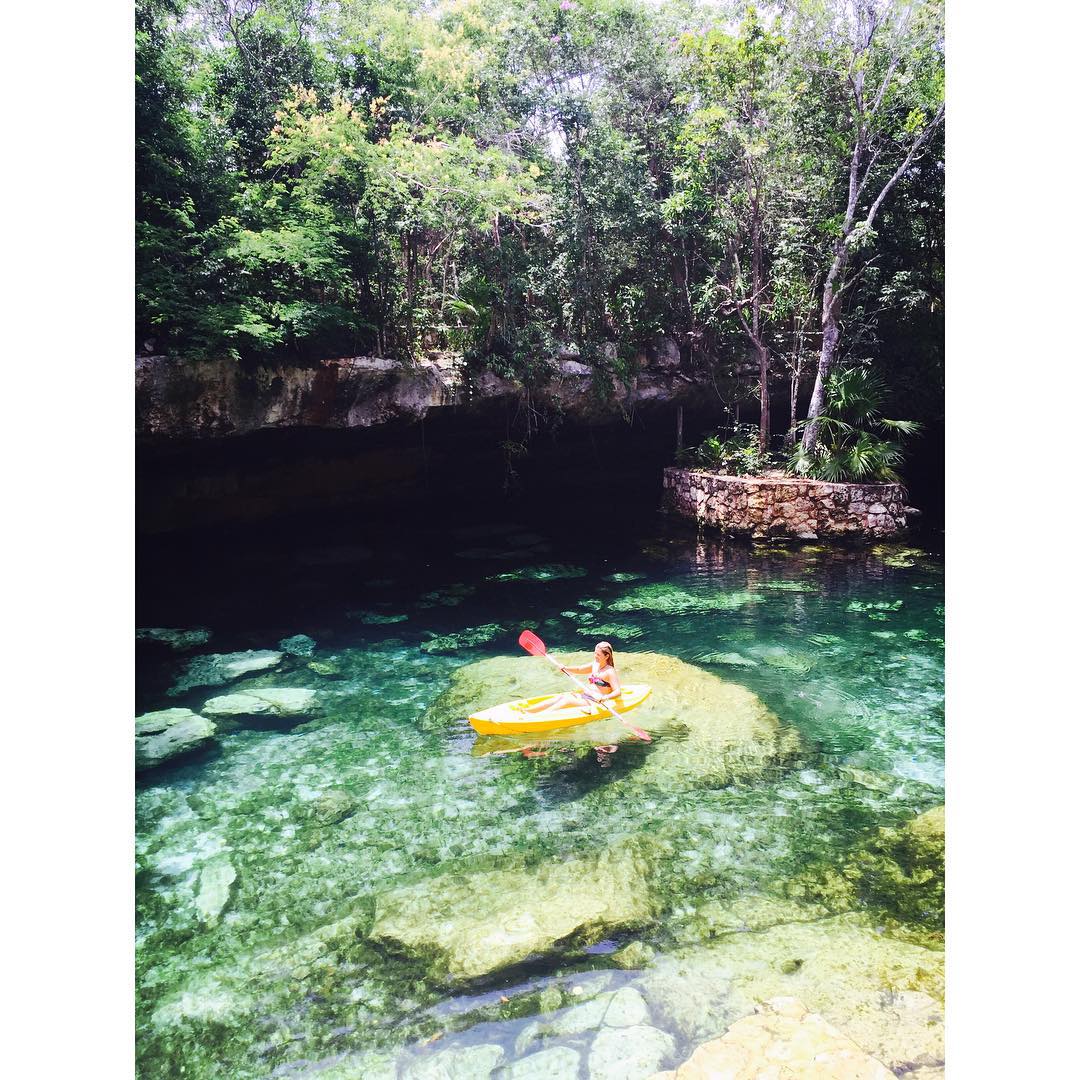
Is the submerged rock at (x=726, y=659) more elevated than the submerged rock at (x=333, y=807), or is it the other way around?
the submerged rock at (x=726, y=659)

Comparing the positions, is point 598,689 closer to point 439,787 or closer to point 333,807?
point 439,787

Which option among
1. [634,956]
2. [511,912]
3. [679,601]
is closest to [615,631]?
[679,601]

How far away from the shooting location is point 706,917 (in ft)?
14.0

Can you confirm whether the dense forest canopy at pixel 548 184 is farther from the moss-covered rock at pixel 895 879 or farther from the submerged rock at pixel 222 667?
the moss-covered rock at pixel 895 879

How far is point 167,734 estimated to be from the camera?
6781 mm

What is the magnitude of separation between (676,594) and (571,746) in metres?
5.09

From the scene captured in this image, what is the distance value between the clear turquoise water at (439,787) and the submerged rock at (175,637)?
194mm

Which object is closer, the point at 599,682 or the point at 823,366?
the point at 599,682

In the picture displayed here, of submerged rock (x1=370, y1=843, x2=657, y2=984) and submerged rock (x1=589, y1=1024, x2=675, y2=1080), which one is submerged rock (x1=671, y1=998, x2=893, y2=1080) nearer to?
submerged rock (x1=589, y1=1024, x2=675, y2=1080)

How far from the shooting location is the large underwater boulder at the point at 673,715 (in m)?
6.08

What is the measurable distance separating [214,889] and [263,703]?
9.65 feet

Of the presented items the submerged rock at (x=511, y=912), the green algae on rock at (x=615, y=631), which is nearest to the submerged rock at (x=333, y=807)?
the submerged rock at (x=511, y=912)

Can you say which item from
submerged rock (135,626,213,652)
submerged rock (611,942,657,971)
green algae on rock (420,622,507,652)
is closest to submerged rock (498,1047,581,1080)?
submerged rock (611,942,657,971)

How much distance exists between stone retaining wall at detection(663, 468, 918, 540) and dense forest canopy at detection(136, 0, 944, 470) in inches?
42.7
